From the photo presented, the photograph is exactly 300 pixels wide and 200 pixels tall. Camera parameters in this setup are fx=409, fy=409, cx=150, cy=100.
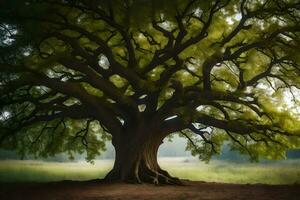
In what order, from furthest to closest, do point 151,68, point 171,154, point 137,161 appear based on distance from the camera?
1. point 171,154
2. point 137,161
3. point 151,68

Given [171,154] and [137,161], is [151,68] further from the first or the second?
[171,154]

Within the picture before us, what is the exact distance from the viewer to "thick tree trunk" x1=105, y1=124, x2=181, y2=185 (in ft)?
57.3

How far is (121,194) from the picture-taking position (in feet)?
42.2

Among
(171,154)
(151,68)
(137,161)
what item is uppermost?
(171,154)

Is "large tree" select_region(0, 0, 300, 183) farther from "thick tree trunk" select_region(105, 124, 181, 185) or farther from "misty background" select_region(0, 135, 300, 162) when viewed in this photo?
"misty background" select_region(0, 135, 300, 162)

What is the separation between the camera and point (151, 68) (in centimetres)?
1642

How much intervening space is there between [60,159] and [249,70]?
37.4 meters

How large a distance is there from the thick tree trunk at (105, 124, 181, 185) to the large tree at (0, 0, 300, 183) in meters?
0.05

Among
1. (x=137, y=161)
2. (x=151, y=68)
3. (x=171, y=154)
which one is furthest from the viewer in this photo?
(x=171, y=154)

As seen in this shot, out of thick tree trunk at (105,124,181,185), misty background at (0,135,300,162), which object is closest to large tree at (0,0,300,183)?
thick tree trunk at (105,124,181,185)

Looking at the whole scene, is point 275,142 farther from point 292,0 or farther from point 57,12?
point 57,12

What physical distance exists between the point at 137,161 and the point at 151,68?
13.6 ft

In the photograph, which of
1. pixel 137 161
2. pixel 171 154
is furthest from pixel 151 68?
pixel 171 154

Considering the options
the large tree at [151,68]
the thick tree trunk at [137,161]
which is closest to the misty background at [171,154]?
the large tree at [151,68]
